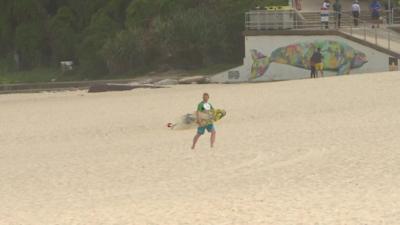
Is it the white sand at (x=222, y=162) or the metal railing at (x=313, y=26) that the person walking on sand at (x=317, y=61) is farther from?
the white sand at (x=222, y=162)

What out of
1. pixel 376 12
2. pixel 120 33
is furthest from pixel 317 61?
pixel 120 33

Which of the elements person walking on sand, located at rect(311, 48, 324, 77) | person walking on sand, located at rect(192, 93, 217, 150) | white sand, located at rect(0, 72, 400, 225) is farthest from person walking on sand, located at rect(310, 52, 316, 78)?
person walking on sand, located at rect(192, 93, 217, 150)

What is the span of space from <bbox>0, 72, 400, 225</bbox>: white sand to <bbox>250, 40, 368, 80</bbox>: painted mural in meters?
4.45

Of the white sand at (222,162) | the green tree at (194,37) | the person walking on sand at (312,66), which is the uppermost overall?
the green tree at (194,37)

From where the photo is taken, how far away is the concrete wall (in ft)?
103

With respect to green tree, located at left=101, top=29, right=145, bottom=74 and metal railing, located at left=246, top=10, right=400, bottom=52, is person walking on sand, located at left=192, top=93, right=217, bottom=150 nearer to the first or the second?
metal railing, located at left=246, top=10, right=400, bottom=52

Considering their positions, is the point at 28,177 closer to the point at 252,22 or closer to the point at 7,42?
the point at 252,22

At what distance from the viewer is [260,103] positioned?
2439cm

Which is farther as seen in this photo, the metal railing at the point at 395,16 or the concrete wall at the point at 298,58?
the metal railing at the point at 395,16

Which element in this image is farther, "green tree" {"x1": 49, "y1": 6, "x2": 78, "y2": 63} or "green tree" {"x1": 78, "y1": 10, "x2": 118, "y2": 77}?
"green tree" {"x1": 49, "y1": 6, "x2": 78, "y2": 63}

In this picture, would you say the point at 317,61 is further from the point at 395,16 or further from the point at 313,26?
the point at 395,16

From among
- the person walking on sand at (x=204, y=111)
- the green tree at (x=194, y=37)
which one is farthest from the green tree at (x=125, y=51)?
the person walking on sand at (x=204, y=111)

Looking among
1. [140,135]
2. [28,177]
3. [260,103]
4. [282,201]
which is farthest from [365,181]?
[260,103]

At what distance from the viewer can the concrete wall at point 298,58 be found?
31.3 m
